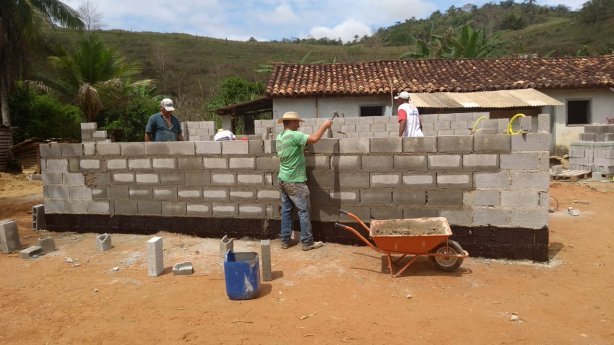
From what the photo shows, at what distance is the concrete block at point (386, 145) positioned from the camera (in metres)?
5.25

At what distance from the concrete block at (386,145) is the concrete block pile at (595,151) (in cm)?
867

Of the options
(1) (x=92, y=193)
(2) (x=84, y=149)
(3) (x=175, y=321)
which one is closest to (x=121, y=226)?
(1) (x=92, y=193)

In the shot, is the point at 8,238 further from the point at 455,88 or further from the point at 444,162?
the point at 455,88

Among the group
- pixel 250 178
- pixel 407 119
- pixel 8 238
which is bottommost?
pixel 8 238

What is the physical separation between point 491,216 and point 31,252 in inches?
208

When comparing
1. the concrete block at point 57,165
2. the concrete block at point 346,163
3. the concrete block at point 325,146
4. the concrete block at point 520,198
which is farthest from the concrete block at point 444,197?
→ the concrete block at point 57,165

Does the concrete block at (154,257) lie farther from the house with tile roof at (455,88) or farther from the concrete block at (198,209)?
the house with tile roof at (455,88)

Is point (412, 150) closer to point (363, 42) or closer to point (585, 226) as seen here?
point (585, 226)

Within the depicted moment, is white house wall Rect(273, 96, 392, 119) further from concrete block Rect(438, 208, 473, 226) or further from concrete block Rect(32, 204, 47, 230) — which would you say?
concrete block Rect(438, 208, 473, 226)

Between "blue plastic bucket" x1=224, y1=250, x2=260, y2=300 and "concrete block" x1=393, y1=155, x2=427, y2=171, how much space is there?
207 centimetres

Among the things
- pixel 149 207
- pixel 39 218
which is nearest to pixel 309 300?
pixel 149 207

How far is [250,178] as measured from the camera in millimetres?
5766

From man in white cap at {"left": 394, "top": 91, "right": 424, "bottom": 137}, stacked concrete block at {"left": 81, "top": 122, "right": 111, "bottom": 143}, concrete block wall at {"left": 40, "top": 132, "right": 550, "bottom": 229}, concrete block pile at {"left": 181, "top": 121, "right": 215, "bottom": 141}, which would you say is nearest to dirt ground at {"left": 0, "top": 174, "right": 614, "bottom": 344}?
concrete block wall at {"left": 40, "top": 132, "right": 550, "bottom": 229}

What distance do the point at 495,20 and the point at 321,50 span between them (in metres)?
22.9
